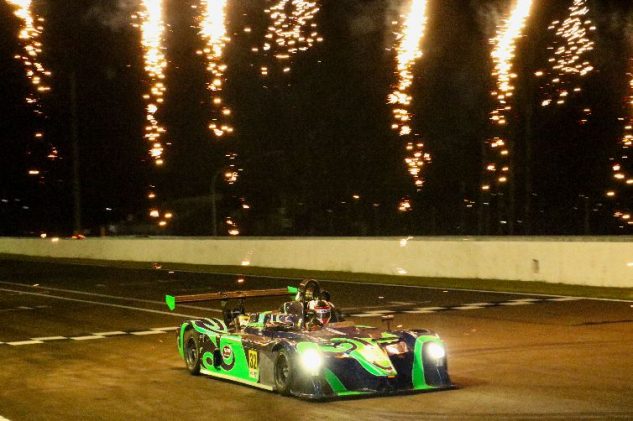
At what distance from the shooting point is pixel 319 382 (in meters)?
9.59

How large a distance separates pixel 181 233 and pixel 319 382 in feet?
140

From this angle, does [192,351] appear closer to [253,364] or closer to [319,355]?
[253,364]

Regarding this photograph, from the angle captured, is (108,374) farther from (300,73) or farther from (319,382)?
(300,73)

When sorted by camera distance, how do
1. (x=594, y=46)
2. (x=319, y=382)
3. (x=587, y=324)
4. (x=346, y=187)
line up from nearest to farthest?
(x=319, y=382), (x=587, y=324), (x=594, y=46), (x=346, y=187)

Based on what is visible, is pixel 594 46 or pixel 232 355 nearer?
pixel 232 355

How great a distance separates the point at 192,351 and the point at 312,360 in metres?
2.91

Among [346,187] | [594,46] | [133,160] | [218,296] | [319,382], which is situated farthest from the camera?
[133,160]

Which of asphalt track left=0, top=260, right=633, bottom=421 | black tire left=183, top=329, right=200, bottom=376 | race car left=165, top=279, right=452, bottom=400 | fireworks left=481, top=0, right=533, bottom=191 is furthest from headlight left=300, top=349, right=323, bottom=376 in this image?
fireworks left=481, top=0, right=533, bottom=191

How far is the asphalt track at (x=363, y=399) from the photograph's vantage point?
365 inches

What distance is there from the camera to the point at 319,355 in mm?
9562

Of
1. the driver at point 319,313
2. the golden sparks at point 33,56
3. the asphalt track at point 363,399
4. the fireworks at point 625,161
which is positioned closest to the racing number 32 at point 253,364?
the asphalt track at point 363,399

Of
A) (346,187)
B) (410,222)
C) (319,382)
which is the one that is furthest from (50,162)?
(319,382)

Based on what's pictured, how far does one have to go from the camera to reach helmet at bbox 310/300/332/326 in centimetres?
1092

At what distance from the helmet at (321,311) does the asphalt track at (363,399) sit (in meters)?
1.12
